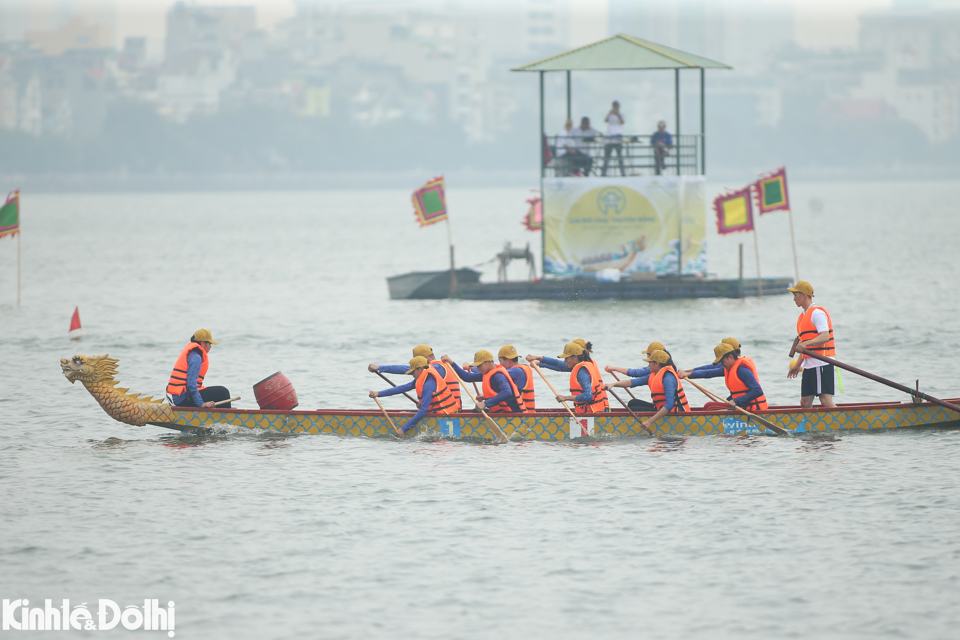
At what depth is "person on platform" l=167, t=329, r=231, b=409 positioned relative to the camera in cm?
1811

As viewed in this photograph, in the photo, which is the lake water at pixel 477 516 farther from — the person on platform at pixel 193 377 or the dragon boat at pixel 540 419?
the person on platform at pixel 193 377

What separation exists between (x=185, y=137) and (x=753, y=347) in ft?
589

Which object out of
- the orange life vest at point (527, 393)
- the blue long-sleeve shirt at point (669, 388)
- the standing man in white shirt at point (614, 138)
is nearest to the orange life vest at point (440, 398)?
the orange life vest at point (527, 393)

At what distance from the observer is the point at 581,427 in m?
17.9

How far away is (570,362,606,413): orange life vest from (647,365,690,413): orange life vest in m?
0.73

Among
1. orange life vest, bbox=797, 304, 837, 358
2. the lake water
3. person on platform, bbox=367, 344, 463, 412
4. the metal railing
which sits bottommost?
the lake water

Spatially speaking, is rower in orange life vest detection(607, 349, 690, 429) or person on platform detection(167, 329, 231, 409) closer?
rower in orange life vest detection(607, 349, 690, 429)

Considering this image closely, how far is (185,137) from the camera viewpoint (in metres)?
199

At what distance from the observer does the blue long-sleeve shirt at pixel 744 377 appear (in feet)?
57.5

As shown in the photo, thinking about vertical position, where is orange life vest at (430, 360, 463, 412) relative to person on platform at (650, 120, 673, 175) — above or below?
below

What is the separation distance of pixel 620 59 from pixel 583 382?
1821cm

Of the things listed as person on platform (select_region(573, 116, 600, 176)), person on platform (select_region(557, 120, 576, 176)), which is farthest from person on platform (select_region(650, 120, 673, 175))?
person on platform (select_region(557, 120, 576, 176))

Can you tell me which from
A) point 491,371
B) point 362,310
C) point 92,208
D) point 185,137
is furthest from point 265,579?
point 185,137

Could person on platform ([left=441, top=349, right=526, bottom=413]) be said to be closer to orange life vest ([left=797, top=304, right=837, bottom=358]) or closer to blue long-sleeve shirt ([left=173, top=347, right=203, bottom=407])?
blue long-sleeve shirt ([left=173, top=347, right=203, bottom=407])
